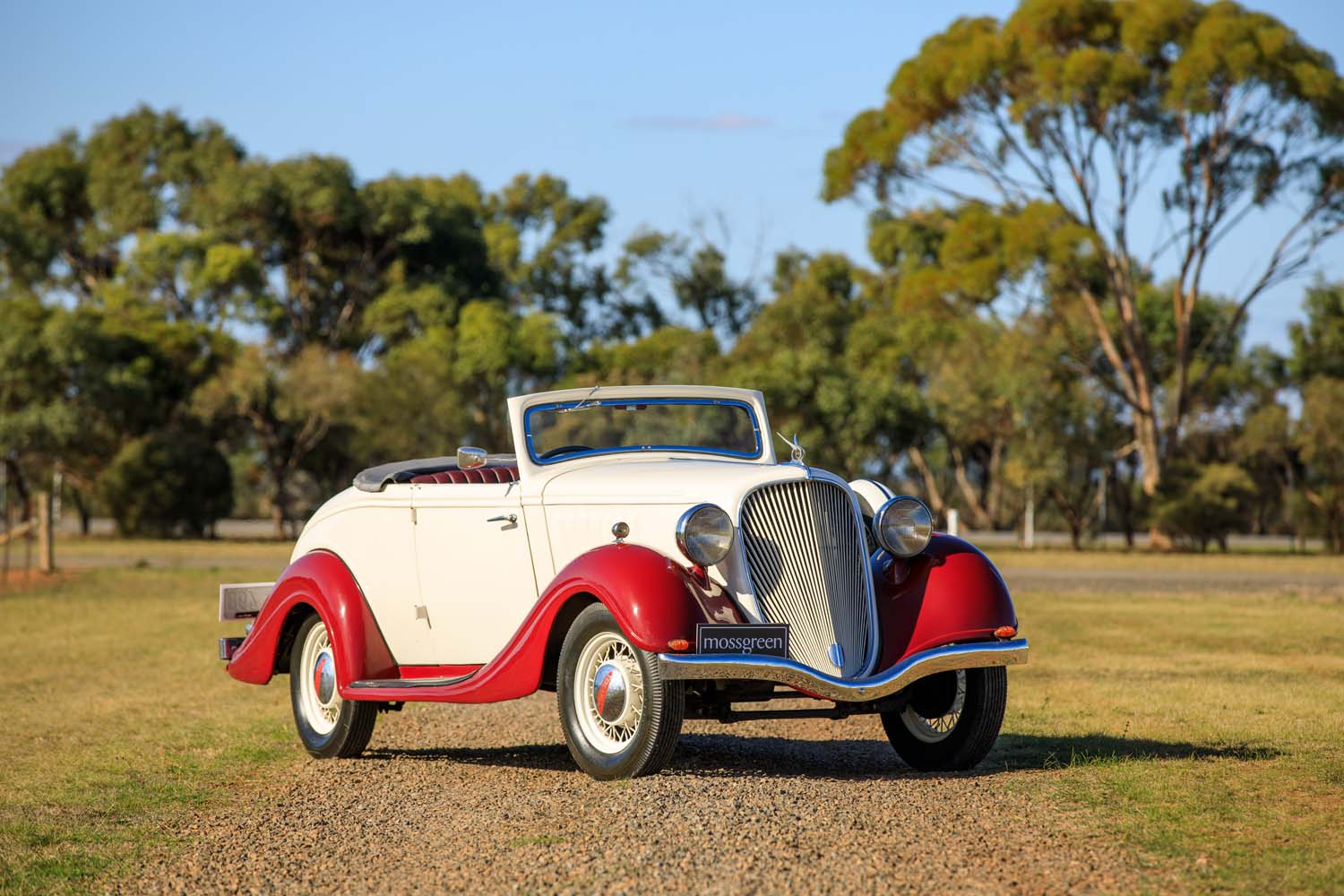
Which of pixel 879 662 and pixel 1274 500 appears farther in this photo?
pixel 1274 500

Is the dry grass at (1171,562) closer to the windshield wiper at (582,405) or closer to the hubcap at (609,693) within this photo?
the windshield wiper at (582,405)

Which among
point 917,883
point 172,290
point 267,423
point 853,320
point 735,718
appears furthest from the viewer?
point 853,320

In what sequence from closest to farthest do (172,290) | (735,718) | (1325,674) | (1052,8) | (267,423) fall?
(735,718) < (1325,674) < (1052,8) < (267,423) < (172,290)

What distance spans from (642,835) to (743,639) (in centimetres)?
138

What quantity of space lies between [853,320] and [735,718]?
57.1m

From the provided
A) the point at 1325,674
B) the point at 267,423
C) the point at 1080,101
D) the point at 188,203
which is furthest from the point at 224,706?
the point at 188,203

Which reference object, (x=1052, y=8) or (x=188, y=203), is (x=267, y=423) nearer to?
(x=188, y=203)

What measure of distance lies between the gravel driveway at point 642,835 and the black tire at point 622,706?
0.37 ft

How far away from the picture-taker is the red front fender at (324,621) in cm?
881

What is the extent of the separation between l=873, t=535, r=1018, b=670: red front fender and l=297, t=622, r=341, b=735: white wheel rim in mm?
3183

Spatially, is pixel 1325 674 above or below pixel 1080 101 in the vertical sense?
below

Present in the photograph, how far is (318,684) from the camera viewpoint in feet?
30.6

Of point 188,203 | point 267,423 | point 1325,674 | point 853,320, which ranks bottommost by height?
point 1325,674

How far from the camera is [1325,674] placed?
13.0 meters
